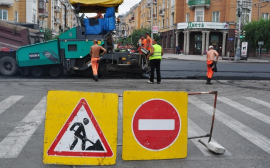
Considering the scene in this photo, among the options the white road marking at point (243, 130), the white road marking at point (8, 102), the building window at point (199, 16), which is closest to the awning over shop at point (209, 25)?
the building window at point (199, 16)

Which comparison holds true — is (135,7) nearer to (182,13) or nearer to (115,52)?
(182,13)

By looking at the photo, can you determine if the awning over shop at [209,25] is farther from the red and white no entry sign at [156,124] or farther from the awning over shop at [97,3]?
the red and white no entry sign at [156,124]

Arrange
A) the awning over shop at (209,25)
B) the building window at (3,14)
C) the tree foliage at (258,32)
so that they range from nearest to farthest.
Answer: the building window at (3,14) → the tree foliage at (258,32) → the awning over shop at (209,25)

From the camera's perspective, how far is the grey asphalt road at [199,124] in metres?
5.03

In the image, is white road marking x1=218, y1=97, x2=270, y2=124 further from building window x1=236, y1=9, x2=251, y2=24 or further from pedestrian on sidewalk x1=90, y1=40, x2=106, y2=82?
building window x1=236, y1=9, x2=251, y2=24

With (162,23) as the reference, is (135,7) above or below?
above

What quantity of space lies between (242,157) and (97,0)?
11409mm

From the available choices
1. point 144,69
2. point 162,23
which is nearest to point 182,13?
point 162,23

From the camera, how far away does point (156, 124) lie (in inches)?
197

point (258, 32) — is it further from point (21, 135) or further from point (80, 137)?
point (80, 137)

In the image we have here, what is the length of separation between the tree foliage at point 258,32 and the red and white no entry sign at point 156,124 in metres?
44.7

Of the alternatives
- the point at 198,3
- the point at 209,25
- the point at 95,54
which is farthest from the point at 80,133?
the point at 198,3

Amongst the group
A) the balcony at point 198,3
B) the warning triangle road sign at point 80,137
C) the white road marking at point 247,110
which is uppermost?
the balcony at point 198,3

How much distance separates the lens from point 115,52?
609 inches
